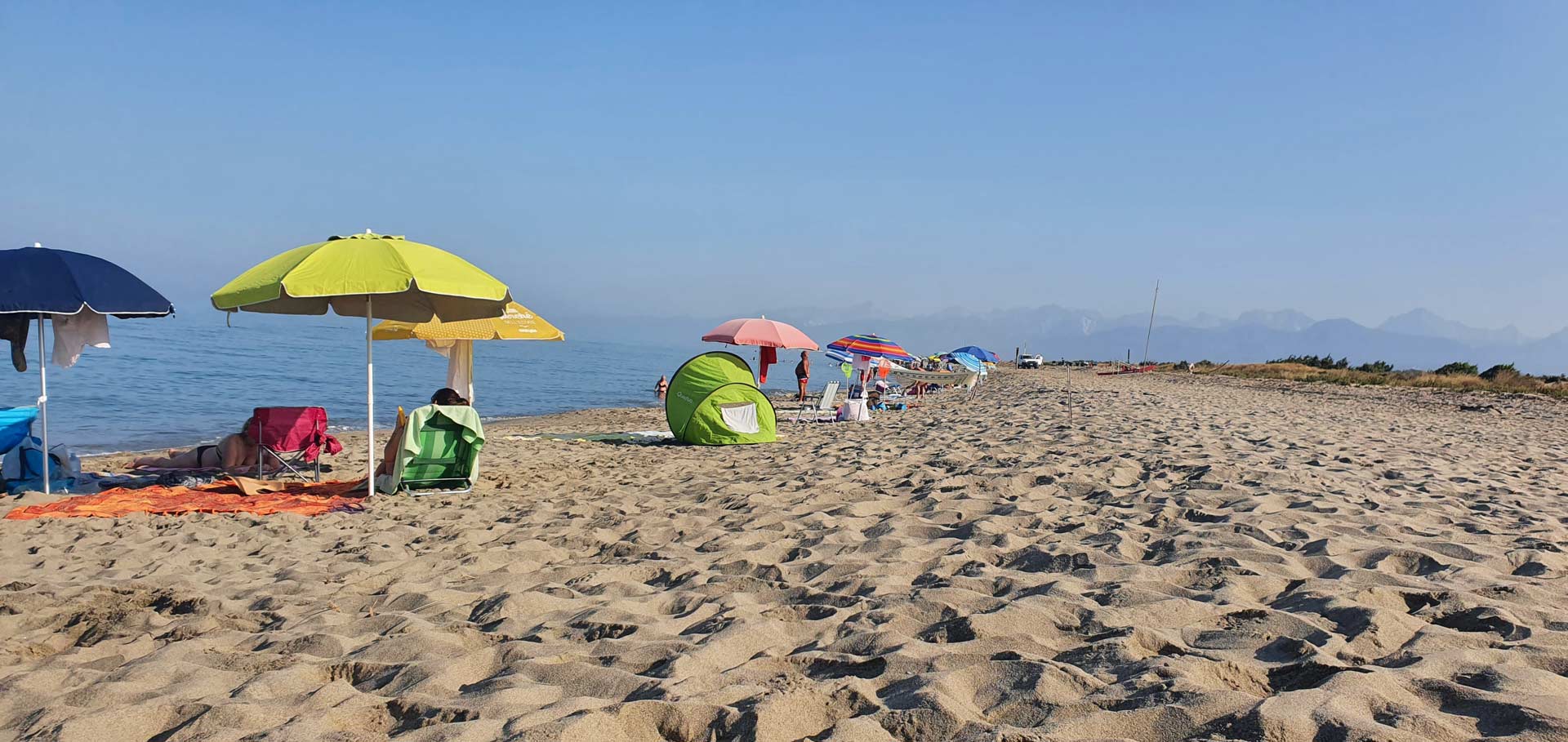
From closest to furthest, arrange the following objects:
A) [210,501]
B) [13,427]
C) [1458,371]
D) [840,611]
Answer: [840,611], [210,501], [13,427], [1458,371]

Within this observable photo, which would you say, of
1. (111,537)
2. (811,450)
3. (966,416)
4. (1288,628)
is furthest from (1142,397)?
(111,537)

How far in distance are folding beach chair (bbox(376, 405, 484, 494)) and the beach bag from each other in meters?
2.86

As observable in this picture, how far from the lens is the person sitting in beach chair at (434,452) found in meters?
6.97

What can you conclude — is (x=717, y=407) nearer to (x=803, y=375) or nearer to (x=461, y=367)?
(x=461, y=367)

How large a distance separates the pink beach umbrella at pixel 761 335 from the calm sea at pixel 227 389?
397 centimetres

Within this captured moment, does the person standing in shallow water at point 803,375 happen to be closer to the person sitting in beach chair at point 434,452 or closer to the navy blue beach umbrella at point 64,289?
the person sitting in beach chair at point 434,452

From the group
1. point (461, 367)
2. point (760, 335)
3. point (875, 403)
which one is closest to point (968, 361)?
point (875, 403)

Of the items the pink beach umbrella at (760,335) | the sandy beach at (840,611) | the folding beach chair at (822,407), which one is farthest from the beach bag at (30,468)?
the folding beach chair at (822,407)

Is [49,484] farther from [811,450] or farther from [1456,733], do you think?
[1456,733]

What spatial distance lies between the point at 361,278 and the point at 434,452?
1.67 meters

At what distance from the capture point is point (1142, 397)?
56.7ft

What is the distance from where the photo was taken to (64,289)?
6.42 meters

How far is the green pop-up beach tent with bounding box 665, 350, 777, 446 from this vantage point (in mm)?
10625

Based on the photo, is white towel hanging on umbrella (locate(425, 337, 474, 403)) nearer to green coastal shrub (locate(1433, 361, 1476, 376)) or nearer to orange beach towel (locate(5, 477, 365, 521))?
orange beach towel (locate(5, 477, 365, 521))
